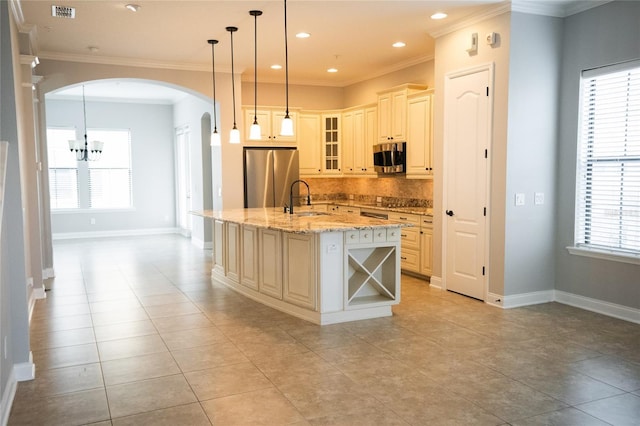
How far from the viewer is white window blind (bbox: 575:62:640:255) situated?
4.82m

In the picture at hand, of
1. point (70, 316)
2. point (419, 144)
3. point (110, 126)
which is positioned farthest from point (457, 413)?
point (110, 126)

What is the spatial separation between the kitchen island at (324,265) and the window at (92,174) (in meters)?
7.12

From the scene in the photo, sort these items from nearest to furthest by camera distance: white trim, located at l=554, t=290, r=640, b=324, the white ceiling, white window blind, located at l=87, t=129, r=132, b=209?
1. white trim, located at l=554, t=290, r=640, b=324
2. the white ceiling
3. white window blind, located at l=87, t=129, r=132, b=209

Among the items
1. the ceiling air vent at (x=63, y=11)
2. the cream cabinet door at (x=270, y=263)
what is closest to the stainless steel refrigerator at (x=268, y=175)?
the cream cabinet door at (x=270, y=263)

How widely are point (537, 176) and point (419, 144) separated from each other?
1866 mm

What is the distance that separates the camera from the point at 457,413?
3.05 meters

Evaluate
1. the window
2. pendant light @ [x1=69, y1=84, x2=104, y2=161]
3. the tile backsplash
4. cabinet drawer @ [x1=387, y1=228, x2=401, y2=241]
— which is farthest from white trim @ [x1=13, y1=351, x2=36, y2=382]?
the window

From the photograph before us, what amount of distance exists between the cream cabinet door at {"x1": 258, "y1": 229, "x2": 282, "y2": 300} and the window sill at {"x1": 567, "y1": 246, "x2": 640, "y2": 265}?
3064 mm

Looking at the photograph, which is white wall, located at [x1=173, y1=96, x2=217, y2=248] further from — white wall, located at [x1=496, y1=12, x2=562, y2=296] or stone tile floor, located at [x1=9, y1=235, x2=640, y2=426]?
white wall, located at [x1=496, y1=12, x2=562, y2=296]

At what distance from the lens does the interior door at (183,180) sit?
37.2ft

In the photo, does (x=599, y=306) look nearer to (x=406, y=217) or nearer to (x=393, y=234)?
(x=393, y=234)

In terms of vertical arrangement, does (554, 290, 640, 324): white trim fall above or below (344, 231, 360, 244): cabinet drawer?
below

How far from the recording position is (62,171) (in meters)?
11.3

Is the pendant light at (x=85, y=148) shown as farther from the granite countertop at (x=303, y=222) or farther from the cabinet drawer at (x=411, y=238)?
the cabinet drawer at (x=411, y=238)
